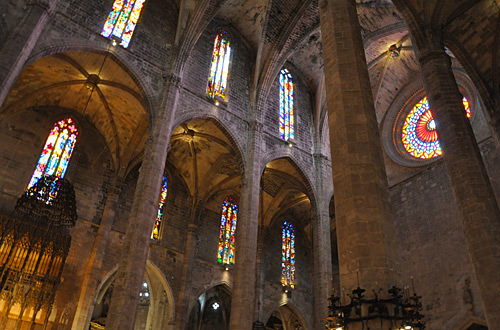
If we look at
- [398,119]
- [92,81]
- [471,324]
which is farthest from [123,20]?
[471,324]

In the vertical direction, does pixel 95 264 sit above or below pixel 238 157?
below

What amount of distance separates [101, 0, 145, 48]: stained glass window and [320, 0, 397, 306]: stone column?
830cm

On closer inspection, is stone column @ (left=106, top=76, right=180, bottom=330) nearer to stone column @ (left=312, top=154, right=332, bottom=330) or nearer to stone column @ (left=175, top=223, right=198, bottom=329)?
stone column @ (left=312, top=154, right=332, bottom=330)

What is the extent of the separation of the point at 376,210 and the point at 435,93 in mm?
5480

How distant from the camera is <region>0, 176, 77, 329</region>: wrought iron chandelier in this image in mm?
11938

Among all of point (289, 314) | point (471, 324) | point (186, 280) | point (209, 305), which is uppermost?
point (186, 280)

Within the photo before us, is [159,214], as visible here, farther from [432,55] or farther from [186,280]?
[432,55]

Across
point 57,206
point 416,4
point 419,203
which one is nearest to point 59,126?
point 57,206

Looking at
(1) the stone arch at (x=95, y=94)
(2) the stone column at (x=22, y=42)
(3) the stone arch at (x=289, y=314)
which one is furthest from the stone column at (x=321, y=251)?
(2) the stone column at (x=22, y=42)

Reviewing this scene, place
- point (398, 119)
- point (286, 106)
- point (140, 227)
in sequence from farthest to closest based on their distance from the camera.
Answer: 1. point (398, 119)
2. point (286, 106)
3. point (140, 227)

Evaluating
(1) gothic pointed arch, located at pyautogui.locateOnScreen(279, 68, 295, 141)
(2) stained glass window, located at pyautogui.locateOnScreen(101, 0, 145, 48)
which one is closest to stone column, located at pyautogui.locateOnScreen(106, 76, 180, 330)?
(2) stained glass window, located at pyautogui.locateOnScreen(101, 0, 145, 48)

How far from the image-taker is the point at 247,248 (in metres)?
12.6

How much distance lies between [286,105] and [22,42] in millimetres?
11287

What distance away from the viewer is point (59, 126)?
15742 mm
